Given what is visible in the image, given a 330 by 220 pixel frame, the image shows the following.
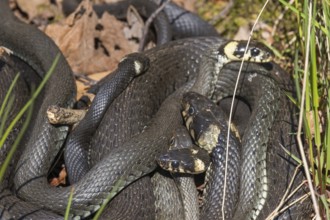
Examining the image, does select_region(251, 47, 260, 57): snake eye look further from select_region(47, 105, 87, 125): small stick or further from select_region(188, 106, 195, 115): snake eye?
select_region(47, 105, 87, 125): small stick

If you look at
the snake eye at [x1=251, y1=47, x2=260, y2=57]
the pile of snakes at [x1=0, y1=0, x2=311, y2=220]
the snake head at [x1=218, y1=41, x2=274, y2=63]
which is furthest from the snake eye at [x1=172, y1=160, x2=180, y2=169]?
the snake eye at [x1=251, y1=47, x2=260, y2=57]

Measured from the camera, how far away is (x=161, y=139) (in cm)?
528

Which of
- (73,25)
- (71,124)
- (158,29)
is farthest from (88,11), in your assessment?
(71,124)

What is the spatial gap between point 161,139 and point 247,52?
1347mm

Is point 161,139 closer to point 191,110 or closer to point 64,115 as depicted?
point 191,110

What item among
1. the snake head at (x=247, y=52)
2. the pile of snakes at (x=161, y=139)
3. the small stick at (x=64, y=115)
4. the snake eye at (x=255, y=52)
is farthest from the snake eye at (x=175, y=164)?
the snake eye at (x=255, y=52)

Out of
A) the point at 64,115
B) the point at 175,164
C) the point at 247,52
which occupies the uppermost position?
the point at 247,52

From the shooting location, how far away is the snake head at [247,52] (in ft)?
19.6

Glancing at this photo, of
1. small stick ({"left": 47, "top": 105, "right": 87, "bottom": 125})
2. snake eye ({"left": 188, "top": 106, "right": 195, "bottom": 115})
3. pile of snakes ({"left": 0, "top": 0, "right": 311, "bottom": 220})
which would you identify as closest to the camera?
pile of snakes ({"left": 0, "top": 0, "right": 311, "bottom": 220})

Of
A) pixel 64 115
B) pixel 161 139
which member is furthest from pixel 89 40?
pixel 161 139

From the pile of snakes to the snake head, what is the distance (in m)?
0.01

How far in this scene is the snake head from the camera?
5.96 metres

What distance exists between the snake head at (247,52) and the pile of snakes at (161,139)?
1cm

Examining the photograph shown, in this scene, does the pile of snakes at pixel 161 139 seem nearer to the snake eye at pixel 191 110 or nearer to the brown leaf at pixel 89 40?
the snake eye at pixel 191 110
